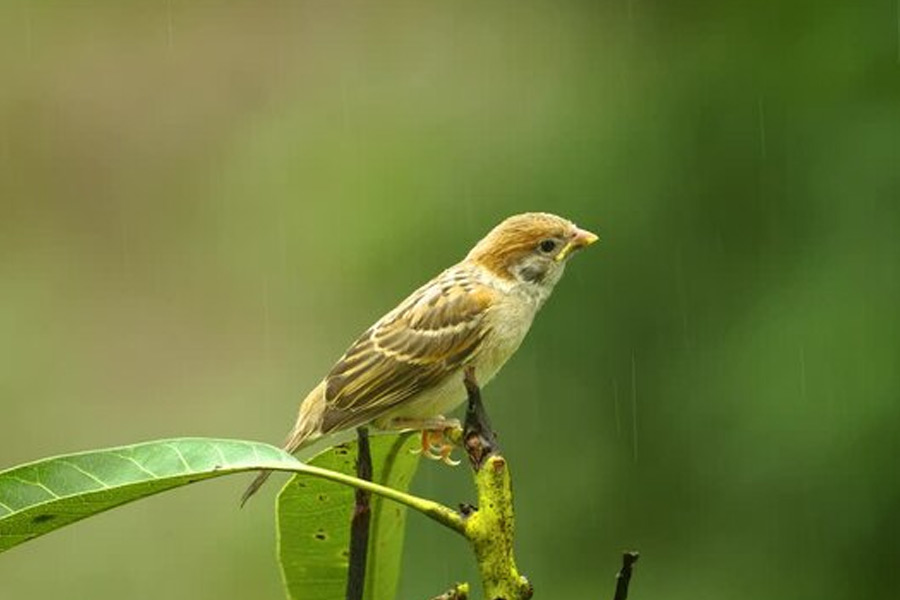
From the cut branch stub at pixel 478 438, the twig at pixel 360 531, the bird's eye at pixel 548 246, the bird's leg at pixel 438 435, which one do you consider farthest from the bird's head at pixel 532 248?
the cut branch stub at pixel 478 438

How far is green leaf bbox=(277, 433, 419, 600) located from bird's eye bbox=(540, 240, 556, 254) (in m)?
0.95

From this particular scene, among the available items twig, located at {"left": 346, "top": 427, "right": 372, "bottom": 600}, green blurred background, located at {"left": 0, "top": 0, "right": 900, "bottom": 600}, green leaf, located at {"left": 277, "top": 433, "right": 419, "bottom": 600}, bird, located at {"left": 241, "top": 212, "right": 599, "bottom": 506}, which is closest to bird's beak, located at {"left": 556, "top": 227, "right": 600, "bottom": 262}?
bird, located at {"left": 241, "top": 212, "right": 599, "bottom": 506}

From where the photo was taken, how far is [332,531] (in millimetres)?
2596

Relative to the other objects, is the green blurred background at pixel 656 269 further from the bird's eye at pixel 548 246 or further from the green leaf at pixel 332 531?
the green leaf at pixel 332 531

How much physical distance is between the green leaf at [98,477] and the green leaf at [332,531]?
27cm

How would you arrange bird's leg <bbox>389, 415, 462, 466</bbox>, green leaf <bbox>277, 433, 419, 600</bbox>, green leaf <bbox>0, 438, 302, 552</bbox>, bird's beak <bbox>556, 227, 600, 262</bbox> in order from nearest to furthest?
green leaf <bbox>0, 438, 302, 552</bbox> → green leaf <bbox>277, 433, 419, 600</bbox> → bird's leg <bbox>389, 415, 462, 466</bbox> → bird's beak <bbox>556, 227, 600, 262</bbox>

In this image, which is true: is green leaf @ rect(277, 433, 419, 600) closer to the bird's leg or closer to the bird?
the bird's leg

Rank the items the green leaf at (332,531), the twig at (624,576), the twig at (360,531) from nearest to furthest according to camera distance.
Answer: the twig at (624,576), the twig at (360,531), the green leaf at (332,531)

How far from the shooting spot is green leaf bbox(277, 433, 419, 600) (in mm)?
2537

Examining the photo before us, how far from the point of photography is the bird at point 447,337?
337 centimetres

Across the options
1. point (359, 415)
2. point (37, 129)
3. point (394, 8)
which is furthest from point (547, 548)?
point (37, 129)

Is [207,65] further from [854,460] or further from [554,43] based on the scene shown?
[854,460]

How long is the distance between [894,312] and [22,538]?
4108 millimetres

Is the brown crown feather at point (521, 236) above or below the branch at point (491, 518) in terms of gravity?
above
